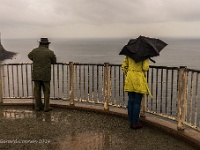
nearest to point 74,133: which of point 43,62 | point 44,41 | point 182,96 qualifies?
point 43,62

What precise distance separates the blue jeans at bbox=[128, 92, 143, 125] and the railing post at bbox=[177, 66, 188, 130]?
2.66ft

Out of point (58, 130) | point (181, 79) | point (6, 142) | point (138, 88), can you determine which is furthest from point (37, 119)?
point (181, 79)

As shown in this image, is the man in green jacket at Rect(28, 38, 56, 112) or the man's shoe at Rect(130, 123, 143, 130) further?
the man in green jacket at Rect(28, 38, 56, 112)

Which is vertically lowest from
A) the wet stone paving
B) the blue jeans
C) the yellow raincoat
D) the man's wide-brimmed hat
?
the wet stone paving

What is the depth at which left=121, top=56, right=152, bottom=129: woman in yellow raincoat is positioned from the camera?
17.7ft

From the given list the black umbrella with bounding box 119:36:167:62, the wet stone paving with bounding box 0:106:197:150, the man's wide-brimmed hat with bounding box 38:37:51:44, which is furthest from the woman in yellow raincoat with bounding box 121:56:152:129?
the man's wide-brimmed hat with bounding box 38:37:51:44

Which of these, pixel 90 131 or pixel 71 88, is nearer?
pixel 90 131

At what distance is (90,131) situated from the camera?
5531mm

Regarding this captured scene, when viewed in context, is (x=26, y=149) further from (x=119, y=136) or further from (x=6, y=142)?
(x=119, y=136)

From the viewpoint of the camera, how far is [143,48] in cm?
528

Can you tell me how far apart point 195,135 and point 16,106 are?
494cm

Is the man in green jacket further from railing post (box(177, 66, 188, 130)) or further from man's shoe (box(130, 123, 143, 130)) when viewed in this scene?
railing post (box(177, 66, 188, 130))

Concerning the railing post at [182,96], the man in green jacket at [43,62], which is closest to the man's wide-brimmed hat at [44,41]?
the man in green jacket at [43,62]

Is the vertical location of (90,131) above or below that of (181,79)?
below
